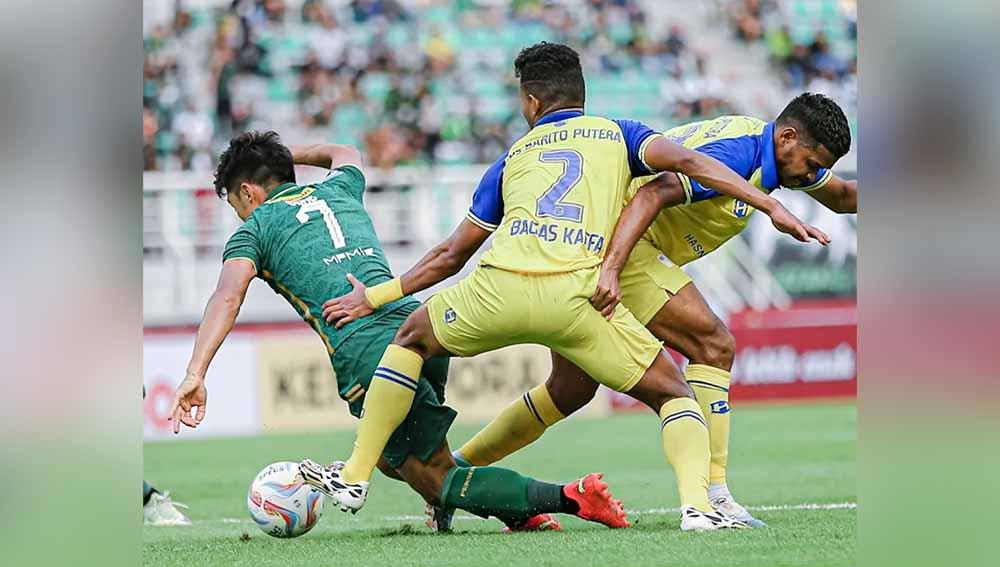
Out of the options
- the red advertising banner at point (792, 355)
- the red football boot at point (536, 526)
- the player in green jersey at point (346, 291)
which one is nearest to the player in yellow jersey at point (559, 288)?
the player in green jersey at point (346, 291)

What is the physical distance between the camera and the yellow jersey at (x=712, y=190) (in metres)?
5.93

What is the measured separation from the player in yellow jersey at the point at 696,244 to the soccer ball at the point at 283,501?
1158 millimetres

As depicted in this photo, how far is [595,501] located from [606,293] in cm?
103

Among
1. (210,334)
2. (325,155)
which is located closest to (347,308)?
(210,334)

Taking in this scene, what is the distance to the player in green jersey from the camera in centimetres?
596

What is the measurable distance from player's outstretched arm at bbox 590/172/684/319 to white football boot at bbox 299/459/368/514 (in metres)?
1.26

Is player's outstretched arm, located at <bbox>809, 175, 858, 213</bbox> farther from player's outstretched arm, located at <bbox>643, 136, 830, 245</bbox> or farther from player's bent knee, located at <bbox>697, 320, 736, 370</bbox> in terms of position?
player's outstretched arm, located at <bbox>643, 136, 830, 245</bbox>

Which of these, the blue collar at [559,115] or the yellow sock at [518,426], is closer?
the blue collar at [559,115]

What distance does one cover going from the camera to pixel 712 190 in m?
5.76

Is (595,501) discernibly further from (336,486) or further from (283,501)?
(283,501)

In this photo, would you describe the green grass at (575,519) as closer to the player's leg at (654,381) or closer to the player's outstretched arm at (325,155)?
the player's leg at (654,381)
